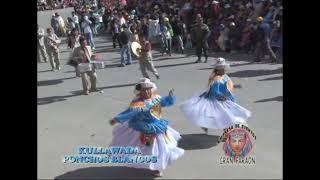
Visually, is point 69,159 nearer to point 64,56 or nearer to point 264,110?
point 264,110

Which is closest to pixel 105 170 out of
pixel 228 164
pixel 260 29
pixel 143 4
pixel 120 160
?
pixel 120 160

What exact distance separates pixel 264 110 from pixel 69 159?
512 centimetres

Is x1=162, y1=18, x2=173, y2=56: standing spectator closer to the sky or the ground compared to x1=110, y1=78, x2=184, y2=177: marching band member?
closer to the sky

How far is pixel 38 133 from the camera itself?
506 inches

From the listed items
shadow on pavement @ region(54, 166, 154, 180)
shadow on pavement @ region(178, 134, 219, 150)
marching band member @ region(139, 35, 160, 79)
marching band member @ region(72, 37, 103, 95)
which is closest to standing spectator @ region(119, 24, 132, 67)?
marching band member @ region(139, 35, 160, 79)

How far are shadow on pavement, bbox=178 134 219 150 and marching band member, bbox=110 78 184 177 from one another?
1505 millimetres

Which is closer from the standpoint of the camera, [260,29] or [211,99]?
[211,99]

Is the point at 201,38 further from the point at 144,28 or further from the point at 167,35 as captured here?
the point at 144,28

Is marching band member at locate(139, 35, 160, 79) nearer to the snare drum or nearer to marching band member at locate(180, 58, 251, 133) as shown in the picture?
the snare drum

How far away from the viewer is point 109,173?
389 inches

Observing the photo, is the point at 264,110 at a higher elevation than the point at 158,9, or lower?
lower

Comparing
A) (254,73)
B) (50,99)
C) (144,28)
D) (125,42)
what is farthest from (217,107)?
(144,28)

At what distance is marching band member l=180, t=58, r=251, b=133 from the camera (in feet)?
36.1

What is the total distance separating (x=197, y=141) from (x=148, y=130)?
2367 mm
